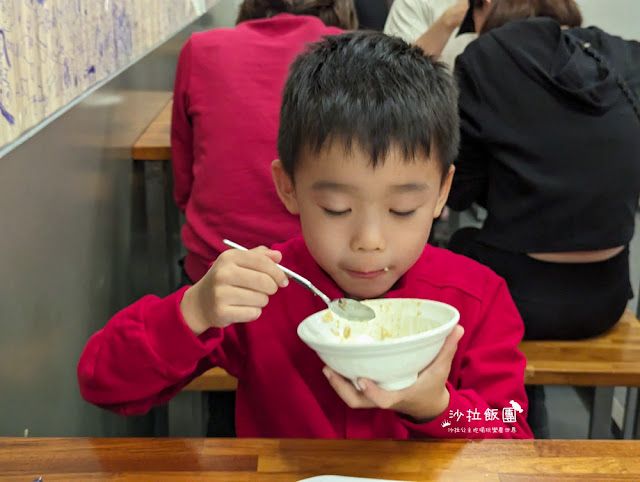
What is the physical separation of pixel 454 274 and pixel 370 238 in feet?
0.86

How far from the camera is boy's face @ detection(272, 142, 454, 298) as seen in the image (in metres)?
Answer: 0.92

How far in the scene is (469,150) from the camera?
69.2 inches

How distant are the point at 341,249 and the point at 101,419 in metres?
0.95

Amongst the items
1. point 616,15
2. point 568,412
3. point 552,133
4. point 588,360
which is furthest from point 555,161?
point 616,15

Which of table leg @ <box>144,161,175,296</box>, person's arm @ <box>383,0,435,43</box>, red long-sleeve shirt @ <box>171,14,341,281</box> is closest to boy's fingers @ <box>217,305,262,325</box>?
red long-sleeve shirt @ <box>171,14,341,281</box>

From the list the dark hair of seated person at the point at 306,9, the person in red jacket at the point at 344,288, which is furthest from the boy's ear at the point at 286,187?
the dark hair of seated person at the point at 306,9

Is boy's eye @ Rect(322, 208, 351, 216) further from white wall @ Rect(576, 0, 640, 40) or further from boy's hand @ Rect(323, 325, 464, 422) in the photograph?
white wall @ Rect(576, 0, 640, 40)

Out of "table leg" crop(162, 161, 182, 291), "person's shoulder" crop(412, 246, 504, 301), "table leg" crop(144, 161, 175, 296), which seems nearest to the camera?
"person's shoulder" crop(412, 246, 504, 301)

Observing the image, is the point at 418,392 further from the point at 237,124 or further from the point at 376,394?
the point at 237,124

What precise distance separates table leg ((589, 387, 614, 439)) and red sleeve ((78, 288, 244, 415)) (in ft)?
3.84

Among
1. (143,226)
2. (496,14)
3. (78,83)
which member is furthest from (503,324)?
(143,226)

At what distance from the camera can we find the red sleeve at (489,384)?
0.90m

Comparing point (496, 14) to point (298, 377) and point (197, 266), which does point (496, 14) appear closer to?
point (197, 266)

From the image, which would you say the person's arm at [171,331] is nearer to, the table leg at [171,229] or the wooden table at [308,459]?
the wooden table at [308,459]
